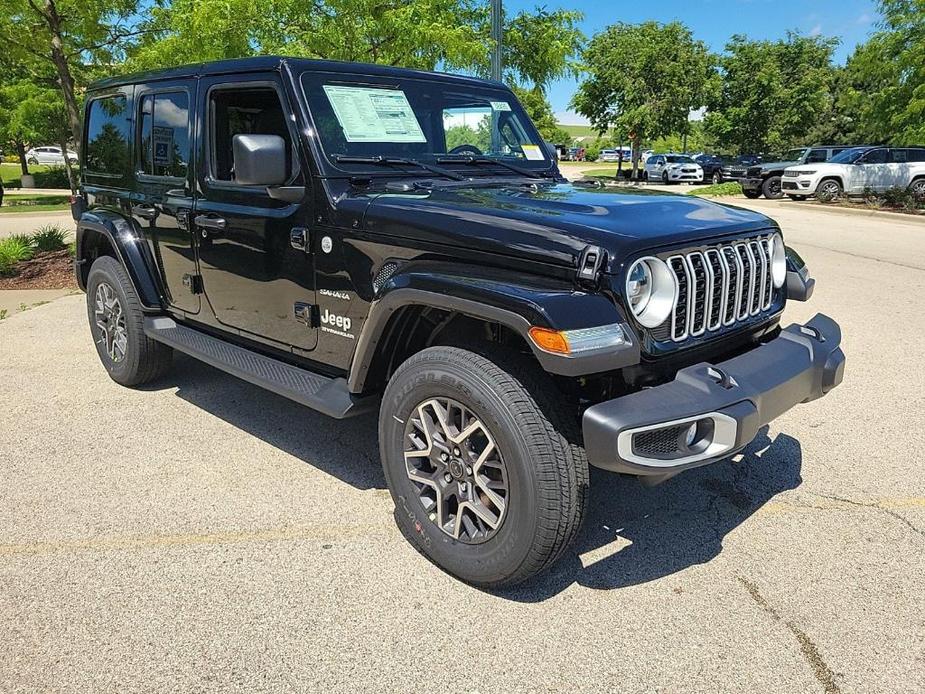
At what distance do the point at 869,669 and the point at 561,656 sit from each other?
0.99 metres

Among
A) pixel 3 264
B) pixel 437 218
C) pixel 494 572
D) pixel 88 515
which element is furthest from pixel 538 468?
pixel 3 264

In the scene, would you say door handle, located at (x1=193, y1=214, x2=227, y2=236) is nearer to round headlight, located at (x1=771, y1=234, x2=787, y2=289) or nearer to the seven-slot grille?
the seven-slot grille

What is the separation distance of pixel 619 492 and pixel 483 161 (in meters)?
1.87

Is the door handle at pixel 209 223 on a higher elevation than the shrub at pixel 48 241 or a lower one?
higher

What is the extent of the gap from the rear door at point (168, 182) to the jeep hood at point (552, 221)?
4.94 ft

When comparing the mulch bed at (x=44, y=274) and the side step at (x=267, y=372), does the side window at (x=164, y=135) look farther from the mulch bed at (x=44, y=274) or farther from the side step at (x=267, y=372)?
the mulch bed at (x=44, y=274)

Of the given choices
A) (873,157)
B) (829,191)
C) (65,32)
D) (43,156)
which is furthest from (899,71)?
(43,156)

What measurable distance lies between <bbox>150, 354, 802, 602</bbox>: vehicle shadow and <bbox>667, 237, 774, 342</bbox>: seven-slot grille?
0.81 metres

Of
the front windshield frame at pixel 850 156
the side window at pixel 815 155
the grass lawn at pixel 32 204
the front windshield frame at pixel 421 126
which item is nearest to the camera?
the front windshield frame at pixel 421 126

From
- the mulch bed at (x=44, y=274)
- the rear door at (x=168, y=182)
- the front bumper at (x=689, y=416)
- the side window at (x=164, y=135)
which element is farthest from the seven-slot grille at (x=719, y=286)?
the mulch bed at (x=44, y=274)

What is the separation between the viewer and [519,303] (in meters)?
2.34

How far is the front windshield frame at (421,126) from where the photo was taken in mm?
3260

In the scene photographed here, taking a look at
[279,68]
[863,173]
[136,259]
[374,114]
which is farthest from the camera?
[863,173]

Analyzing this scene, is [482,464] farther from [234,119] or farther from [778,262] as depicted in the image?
[234,119]
